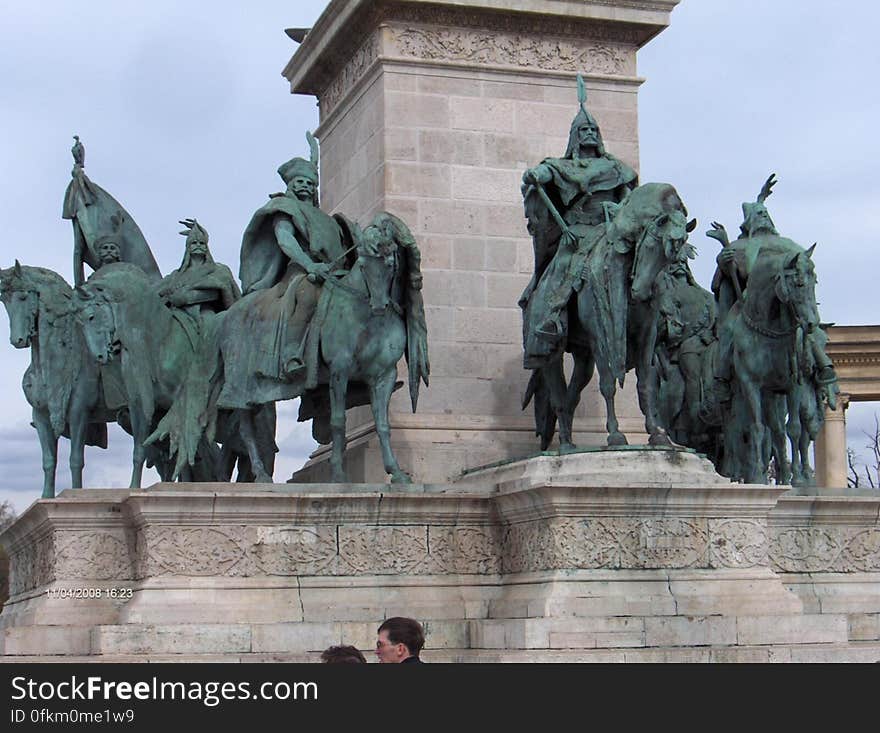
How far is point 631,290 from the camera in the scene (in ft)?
54.7

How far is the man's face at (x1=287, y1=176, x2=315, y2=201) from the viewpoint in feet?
61.4

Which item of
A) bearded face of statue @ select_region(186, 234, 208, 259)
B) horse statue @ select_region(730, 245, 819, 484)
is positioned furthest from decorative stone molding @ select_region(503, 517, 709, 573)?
bearded face of statue @ select_region(186, 234, 208, 259)

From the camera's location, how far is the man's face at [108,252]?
2005 cm

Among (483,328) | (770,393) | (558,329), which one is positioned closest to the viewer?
(558,329)

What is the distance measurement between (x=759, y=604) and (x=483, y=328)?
211 inches

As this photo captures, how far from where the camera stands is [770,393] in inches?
737

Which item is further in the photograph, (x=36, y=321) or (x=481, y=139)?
(x=481, y=139)

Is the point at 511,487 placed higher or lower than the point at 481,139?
lower

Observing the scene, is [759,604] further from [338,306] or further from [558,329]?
[338,306]

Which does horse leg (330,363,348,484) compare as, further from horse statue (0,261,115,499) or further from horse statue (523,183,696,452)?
horse statue (0,261,115,499)

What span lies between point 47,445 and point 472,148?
5.81 meters

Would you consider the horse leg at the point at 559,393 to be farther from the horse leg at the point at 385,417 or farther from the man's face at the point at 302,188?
the man's face at the point at 302,188
